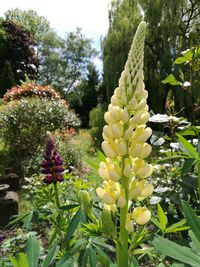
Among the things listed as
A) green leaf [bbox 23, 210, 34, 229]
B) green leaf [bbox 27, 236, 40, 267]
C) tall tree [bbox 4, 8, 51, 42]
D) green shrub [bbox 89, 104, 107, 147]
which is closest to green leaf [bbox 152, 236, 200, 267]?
green leaf [bbox 27, 236, 40, 267]

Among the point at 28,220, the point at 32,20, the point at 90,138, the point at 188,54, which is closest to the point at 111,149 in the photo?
the point at 28,220

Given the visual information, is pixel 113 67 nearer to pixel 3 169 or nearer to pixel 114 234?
pixel 3 169

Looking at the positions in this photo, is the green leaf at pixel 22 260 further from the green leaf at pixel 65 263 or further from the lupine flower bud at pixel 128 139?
the lupine flower bud at pixel 128 139

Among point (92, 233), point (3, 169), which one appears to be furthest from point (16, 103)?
point (92, 233)

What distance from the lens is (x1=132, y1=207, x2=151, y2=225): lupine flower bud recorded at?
113 centimetres

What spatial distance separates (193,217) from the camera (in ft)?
3.48

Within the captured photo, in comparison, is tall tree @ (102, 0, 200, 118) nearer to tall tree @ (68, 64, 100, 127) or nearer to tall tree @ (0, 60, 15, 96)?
tall tree @ (68, 64, 100, 127)

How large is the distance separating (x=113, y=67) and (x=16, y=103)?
655cm

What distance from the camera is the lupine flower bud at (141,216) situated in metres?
1.13

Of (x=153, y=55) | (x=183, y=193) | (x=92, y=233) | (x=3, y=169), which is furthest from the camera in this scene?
(x=153, y=55)

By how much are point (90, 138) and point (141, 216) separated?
1474cm

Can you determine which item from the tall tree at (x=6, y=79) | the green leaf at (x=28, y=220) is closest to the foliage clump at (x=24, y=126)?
the green leaf at (x=28, y=220)

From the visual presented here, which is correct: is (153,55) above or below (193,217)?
above

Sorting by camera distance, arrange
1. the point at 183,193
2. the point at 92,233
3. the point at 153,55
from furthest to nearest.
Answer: the point at 153,55, the point at 183,193, the point at 92,233
